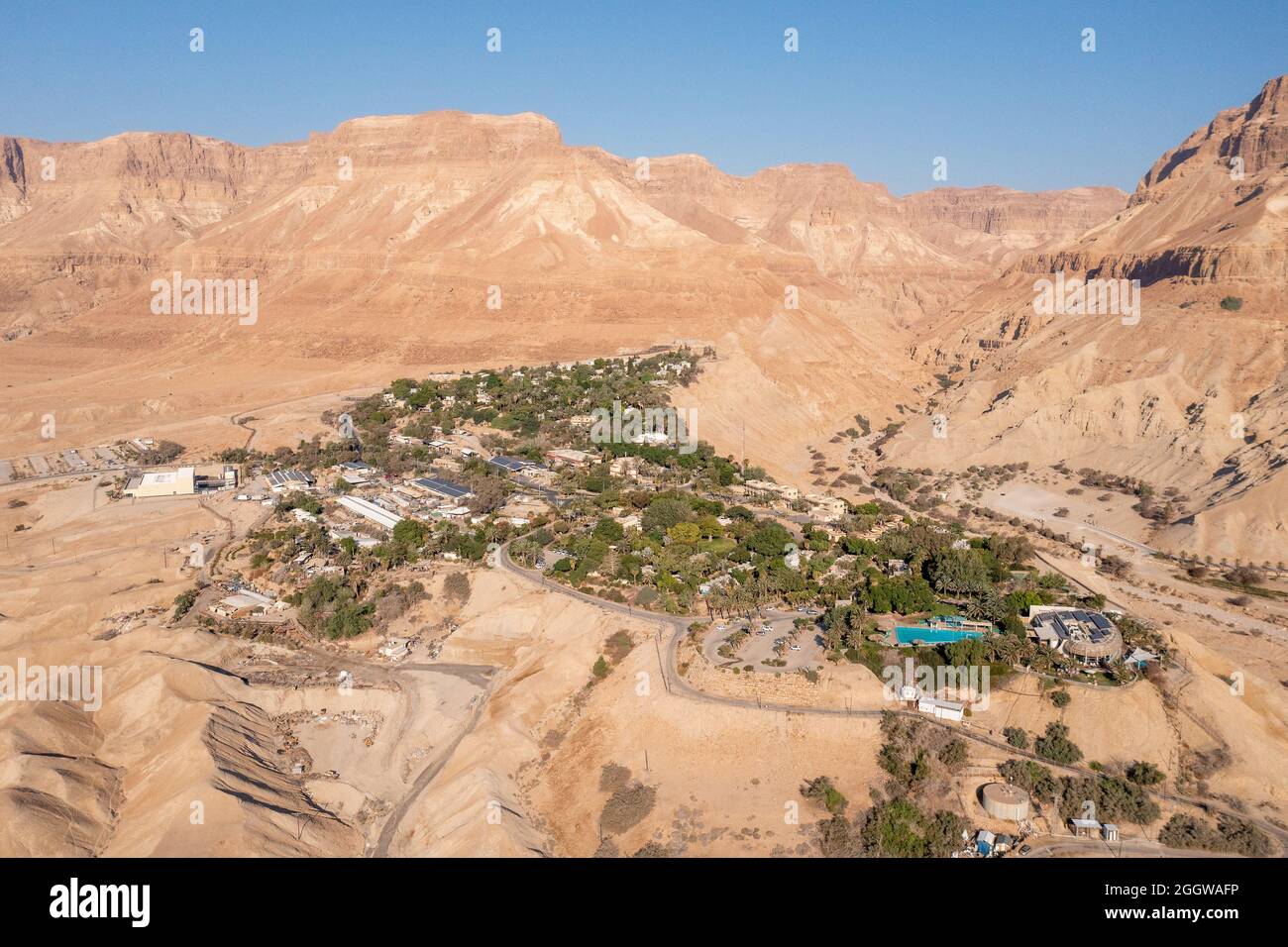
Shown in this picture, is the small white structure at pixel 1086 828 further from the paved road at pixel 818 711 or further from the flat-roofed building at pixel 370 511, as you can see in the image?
the flat-roofed building at pixel 370 511

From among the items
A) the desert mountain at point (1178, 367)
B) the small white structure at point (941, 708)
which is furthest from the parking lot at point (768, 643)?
the desert mountain at point (1178, 367)

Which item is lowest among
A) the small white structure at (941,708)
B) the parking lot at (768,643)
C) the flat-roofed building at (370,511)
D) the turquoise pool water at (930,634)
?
the small white structure at (941,708)

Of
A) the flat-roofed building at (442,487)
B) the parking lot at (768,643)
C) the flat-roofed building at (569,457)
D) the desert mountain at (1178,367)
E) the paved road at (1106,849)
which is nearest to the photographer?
the paved road at (1106,849)

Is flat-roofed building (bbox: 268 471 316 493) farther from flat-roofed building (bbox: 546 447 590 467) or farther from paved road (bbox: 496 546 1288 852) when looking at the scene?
paved road (bbox: 496 546 1288 852)

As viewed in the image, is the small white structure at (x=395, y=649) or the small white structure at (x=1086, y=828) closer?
the small white structure at (x=1086, y=828)

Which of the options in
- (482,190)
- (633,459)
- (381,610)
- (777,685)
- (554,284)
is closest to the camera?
(777,685)

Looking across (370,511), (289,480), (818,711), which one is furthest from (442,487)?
(818,711)
